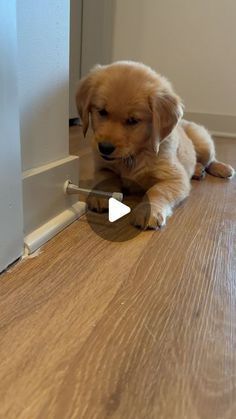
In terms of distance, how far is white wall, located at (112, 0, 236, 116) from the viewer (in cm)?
293

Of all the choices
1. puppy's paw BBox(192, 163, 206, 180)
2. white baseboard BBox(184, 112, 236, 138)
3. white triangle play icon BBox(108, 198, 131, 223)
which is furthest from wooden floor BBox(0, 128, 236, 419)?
white baseboard BBox(184, 112, 236, 138)

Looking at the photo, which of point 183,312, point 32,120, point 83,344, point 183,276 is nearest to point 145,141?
point 32,120

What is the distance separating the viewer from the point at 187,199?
1.40m

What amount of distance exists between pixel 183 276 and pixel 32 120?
48 centimetres

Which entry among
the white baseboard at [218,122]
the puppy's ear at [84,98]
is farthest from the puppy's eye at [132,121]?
the white baseboard at [218,122]

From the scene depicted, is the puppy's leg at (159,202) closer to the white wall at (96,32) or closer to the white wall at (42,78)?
the white wall at (42,78)

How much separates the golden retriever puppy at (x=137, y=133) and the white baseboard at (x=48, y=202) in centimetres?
10

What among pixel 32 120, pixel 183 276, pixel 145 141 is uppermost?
pixel 32 120

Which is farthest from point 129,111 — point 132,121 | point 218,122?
point 218,122

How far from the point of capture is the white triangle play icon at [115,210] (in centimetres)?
114

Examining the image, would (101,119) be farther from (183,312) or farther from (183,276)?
(183,312)

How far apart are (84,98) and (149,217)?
1.56 ft

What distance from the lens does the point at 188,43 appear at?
3.04m
